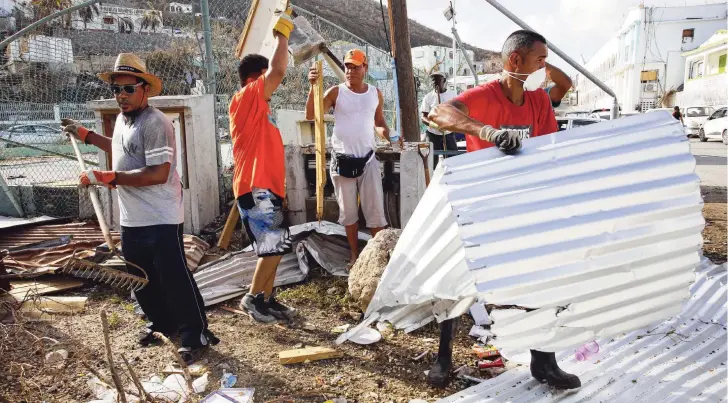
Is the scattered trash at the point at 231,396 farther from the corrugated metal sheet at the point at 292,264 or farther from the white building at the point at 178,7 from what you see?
the white building at the point at 178,7

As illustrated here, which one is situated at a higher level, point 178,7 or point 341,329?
point 178,7

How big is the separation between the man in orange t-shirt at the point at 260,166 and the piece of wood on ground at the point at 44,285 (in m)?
2.01

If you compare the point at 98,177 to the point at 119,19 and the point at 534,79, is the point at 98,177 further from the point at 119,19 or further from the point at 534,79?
the point at 119,19

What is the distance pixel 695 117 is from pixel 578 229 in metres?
24.5

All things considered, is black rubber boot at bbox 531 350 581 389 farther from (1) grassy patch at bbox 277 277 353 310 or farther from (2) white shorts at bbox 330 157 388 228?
(2) white shorts at bbox 330 157 388 228

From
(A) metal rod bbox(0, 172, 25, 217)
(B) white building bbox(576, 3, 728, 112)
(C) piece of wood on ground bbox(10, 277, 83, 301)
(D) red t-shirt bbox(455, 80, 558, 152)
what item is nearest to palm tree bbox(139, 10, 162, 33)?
(A) metal rod bbox(0, 172, 25, 217)

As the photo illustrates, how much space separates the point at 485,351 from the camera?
314cm

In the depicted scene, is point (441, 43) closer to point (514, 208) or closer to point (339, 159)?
point (339, 159)

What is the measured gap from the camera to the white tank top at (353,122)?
4.48m

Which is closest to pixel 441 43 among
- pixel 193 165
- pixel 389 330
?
pixel 193 165

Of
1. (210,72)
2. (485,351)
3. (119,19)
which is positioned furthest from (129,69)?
(119,19)

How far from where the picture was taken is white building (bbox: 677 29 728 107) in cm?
2872

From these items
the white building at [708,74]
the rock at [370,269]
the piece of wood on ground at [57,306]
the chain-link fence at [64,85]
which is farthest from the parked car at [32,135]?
the white building at [708,74]

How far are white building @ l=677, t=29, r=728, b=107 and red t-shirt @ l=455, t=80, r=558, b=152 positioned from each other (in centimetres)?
3085
